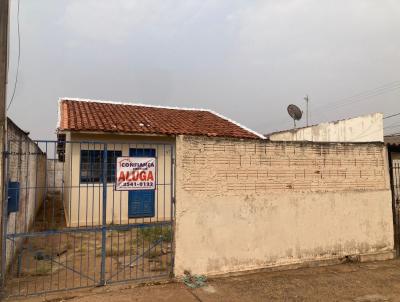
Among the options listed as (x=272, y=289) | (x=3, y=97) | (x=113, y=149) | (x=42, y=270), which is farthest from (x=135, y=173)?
(x=113, y=149)

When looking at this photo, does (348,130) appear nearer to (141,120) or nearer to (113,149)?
(141,120)

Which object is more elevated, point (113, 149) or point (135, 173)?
point (113, 149)

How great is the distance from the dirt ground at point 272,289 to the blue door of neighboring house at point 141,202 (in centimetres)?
567

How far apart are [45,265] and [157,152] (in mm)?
5346

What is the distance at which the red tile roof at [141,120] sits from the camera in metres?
10.9

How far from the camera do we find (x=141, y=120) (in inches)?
484

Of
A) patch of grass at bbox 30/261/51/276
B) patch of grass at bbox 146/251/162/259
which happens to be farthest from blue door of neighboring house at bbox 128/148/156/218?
patch of grass at bbox 30/261/51/276

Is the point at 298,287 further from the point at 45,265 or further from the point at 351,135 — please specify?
the point at 351,135

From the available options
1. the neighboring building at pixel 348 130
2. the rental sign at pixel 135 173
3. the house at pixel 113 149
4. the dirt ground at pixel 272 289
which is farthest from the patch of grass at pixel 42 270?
the neighboring building at pixel 348 130

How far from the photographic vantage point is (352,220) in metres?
7.03

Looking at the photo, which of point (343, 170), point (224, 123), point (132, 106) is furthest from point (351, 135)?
point (132, 106)

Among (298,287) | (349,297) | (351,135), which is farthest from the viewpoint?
(351,135)

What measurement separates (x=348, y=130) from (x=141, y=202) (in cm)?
902

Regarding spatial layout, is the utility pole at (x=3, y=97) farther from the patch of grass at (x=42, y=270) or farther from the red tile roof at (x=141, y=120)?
the red tile roof at (x=141, y=120)
